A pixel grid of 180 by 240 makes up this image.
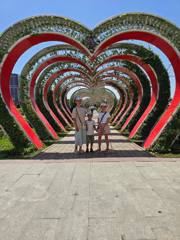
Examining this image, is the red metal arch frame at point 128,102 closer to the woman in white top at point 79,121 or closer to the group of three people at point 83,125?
the group of three people at point 83,125

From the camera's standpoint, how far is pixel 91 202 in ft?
15.5

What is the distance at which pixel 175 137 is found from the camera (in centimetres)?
960

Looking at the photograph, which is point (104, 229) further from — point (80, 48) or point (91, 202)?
point (80, 48)

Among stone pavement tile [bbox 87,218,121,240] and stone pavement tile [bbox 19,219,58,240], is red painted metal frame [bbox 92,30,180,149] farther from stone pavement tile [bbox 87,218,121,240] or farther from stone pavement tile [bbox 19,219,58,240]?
stone pavement tile [bbox 19,219,58,240]

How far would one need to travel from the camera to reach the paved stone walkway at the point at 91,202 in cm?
370

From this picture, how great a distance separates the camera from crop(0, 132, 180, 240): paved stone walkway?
3.70m

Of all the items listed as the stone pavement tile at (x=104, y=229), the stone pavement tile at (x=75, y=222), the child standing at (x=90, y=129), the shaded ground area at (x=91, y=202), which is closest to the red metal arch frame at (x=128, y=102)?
the child standing at (x=90, y=129)

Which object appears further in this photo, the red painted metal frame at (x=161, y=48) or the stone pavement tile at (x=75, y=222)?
the red painted metal frame at (x=161, y=48)

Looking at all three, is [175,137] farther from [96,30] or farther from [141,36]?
[96,30]

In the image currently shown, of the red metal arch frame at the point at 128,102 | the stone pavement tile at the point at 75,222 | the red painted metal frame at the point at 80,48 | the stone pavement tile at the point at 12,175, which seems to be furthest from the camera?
the red metal arch frame at the point at 128,102

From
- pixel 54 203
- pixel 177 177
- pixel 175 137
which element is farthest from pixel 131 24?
pixel 54 203

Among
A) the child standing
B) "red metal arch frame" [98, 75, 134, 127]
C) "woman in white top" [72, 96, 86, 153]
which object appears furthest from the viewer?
"red metal arch frame" [98, 75, 134, 127]

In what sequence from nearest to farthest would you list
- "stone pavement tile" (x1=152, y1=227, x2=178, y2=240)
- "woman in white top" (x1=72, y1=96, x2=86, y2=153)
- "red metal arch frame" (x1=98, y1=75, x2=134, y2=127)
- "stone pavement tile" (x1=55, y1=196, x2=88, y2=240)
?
1. "stone pavement tile" (x1=152, y1=227, x2=178, y2=240)
2. "stone pavement tile" (x1=55, y1=196, x2=88, y2=240)
3. "woman in white top" (x1=72, y1=96, x2=86, y2=153)
4. "red metal arch frame" (x1=98, y1=75, x2=134, y2=127)

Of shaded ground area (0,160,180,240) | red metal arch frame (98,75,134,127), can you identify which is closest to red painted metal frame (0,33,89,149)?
shaded ground area (0,160,180,240)
